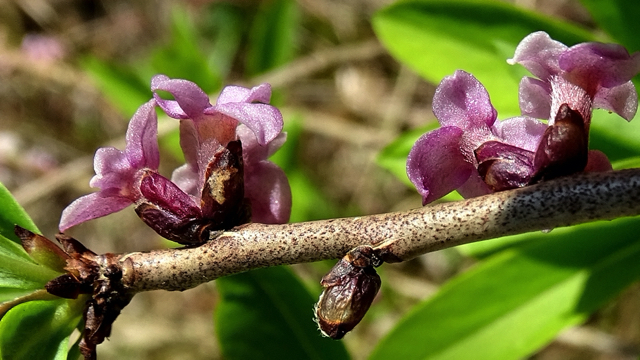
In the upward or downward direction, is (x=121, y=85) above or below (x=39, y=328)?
below

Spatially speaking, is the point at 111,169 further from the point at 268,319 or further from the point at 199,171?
the point at 268,319

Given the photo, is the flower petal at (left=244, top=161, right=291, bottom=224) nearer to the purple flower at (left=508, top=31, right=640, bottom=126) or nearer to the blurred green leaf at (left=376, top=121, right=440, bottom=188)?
the purple flower at (left=508, top=31, right=640, bottom=126)

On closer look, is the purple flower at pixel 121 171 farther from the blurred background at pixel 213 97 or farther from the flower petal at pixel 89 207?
the blurred background at pixel 213 97

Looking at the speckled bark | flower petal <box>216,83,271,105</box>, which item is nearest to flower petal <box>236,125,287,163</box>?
flower petal <box>216,83,271,105</box>

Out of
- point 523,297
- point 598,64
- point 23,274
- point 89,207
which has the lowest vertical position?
point 523,297

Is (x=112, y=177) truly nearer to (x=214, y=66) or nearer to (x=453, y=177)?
(x=453, y=177)

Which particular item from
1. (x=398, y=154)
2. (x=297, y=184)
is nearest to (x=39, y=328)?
(x=398, y=154)
